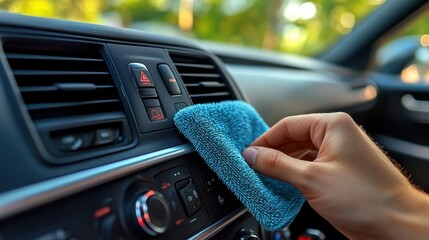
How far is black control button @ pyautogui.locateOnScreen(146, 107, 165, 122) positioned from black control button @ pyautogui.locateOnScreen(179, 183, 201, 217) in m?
0.13

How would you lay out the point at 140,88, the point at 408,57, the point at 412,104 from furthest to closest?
the point at 408,57 < the point at 412,104 < the point at 140,88

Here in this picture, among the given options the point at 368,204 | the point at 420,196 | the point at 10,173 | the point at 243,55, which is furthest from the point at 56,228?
the point at 243,55

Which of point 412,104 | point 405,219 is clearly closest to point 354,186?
point 405,219

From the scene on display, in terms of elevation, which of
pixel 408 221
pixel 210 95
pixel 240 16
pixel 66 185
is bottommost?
pixel 408 221

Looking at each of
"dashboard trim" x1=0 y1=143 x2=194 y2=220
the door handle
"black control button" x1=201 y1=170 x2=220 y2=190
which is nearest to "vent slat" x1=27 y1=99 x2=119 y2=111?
"dashboard trim" x1=0 y1=143 x2=194 y2=220

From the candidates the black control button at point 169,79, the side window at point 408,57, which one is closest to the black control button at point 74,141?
the black control button at point 169,79

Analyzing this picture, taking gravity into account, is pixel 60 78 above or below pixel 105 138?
above

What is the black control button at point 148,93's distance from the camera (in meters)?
0.73

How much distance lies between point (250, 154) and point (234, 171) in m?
0.07

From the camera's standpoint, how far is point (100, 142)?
24.9 inches

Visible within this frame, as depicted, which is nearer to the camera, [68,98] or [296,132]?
[68,98]

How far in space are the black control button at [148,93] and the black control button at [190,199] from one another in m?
0.17

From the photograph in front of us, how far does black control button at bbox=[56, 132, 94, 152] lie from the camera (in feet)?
1.91

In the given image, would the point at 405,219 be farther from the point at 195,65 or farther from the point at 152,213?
the point at 195,65
